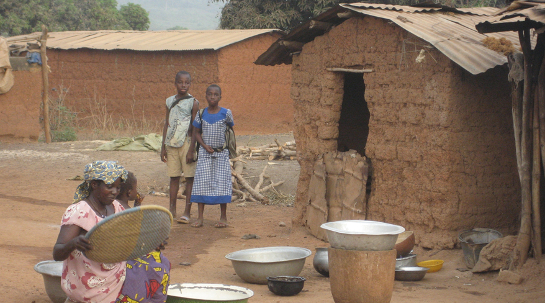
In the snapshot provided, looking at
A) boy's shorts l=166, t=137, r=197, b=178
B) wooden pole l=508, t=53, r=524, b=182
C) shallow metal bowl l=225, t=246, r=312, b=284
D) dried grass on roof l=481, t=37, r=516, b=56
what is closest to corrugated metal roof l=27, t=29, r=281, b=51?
boy's shorts l=166, t=137, r=197, b=178

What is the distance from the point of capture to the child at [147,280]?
11.3 ft

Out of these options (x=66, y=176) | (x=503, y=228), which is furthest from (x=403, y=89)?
(x=66, y=176)

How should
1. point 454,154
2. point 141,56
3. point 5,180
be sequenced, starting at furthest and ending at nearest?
point 141,56 < point 5,180 < point 454,154

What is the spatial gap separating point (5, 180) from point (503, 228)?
7669 mm

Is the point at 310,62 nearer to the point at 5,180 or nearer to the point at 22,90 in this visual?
the point at 5,180

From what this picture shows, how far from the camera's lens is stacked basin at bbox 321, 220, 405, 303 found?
390 centimetres

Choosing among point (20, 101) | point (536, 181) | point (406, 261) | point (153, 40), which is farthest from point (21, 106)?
point (536, 181)

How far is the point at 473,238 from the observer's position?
5574 millimetres

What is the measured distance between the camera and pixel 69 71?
620 inches

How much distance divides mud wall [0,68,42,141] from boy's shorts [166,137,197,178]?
6919 mm

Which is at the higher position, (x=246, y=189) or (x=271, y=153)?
(x=271, y=153)

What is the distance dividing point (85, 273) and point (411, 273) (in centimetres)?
288

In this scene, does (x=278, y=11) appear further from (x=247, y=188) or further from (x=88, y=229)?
(x=88, y=229)

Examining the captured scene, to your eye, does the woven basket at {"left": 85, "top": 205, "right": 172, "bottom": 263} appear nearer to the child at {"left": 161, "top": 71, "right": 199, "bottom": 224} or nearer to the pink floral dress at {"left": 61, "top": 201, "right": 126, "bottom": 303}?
the pink floral dress at {"left": 61, "top": 201, "right": 126, "bottom": 303}
